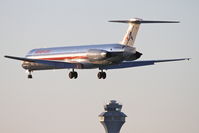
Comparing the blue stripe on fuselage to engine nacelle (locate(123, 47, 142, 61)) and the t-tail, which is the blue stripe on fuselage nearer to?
engine nacelle (locate(123, 47, 142, 61))

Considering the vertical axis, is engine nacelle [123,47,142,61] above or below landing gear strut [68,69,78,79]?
above

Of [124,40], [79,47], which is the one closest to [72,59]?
[79,47]

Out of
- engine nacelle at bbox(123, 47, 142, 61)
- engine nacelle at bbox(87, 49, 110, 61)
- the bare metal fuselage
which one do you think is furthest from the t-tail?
engine nacelle at bbox(87, 49, 110, 61)

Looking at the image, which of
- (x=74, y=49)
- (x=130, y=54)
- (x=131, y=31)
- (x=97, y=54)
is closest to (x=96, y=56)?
(x=97, y=54)

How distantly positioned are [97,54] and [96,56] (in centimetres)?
39

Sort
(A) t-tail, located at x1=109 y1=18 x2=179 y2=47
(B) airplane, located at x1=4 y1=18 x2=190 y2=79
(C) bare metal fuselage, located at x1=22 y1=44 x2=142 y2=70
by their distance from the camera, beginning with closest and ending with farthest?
(C) bare metal fuselage, located at x1=22 y1=44 x2=142 y2=70, (B) airplane, located at x1=4 y1=18 x2=190 y2=79, (A) t-tail, located at x1=109 y1=18 x2=179 y2=47

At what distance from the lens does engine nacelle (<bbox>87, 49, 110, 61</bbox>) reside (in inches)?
4203

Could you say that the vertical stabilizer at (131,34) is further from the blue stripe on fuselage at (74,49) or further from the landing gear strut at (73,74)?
the landing gear strut at (73,74)

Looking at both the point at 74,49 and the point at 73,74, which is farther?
the point at 74,49

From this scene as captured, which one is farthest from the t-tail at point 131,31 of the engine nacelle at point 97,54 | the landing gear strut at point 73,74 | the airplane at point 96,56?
the landing gear strut at point 73,74

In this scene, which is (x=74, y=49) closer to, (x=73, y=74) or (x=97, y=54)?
(x=73, y=74)

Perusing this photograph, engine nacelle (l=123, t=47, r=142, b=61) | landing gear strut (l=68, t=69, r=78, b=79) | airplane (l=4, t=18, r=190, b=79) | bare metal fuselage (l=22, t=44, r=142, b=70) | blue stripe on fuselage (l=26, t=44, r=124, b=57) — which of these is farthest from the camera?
landing gear strut (l=68, t=69, r=78, b=79)

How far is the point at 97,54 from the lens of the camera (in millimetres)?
108062

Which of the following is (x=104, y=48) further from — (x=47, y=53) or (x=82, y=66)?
(x=47, y=53)
